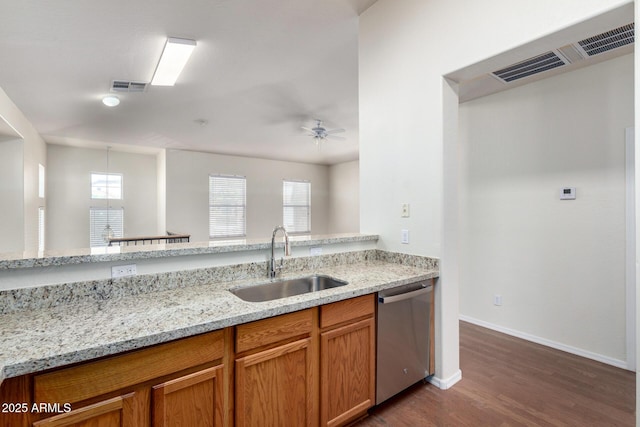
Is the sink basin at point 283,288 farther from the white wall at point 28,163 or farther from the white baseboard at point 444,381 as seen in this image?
the white wall at point 28,163

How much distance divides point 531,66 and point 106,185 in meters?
7.96

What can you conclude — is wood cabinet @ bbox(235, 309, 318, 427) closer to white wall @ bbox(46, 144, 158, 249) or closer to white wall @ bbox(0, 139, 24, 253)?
white wall @ bbox(0, 139, 24, 253)

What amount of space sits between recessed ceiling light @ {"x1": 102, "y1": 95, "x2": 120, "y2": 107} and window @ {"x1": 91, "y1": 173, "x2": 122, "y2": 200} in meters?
3.63

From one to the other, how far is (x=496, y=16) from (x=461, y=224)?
92.7 inches

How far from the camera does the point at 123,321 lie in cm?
126

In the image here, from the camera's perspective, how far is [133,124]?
505 cm

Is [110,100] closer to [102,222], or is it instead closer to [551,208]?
[102,222]

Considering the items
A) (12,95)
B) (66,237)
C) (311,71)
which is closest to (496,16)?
(311,71)

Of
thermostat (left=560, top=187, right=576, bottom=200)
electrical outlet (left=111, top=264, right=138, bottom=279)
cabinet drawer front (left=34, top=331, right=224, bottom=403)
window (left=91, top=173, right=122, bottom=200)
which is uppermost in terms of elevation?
window (left=91, top=173, right=122, bottom=200)

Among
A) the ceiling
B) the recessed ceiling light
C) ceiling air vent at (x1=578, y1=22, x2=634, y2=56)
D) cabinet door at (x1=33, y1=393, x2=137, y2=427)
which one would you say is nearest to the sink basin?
cabinet door at (x1=33, y1=393, x2=137, y2=427)

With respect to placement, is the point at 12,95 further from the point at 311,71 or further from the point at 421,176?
the point at 421,176

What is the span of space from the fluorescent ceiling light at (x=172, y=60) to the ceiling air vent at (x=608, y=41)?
10.4 ft

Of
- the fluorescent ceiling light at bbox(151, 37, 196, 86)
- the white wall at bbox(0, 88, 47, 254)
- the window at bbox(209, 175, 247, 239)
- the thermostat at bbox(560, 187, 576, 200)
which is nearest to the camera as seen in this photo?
the fluorescent ceiling light at bbox(151, 37, 196, 86)

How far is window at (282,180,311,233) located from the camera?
874 centimetres
